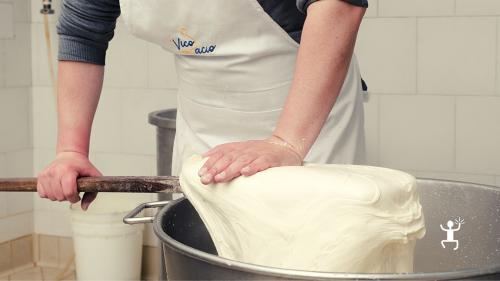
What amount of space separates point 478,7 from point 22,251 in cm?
198

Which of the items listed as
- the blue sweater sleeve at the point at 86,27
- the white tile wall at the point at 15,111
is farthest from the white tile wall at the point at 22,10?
the blue sweater sleeve at the point at 86,27

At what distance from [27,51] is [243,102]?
1.79m

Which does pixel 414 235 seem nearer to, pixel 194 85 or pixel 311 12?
pixel 311 12

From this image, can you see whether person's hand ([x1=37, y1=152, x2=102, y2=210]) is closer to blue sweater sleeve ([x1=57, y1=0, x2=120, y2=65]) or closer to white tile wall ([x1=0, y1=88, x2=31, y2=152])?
blue sweater sleeve ([x1=57, y1=0, x2=120, y2=65])

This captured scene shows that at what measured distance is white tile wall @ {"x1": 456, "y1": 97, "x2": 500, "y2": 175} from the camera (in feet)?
A: 7.89

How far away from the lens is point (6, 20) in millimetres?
2973

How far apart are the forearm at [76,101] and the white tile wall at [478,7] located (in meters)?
1.25

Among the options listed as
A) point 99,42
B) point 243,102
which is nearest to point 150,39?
point 99,42

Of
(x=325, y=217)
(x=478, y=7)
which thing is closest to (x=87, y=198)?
(x=325, y=217)

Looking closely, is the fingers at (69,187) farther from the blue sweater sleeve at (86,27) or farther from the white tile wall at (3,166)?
the white tile wall at (3,166)

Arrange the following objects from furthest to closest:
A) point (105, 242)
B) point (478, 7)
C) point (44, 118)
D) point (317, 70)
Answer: point (44, 118) → point (105, 242) → point (478, 7) → point (317, 70)
